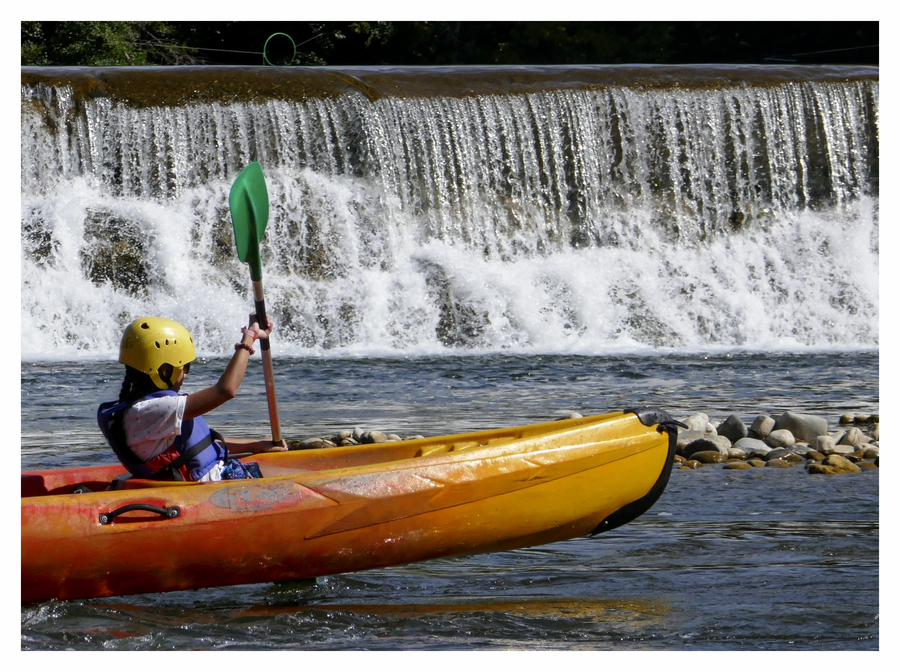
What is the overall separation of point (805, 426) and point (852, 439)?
276 millimetres

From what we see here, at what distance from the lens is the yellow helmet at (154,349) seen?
3.79 m

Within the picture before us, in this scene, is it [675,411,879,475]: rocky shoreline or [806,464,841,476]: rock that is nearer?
[806,464,841,476]: rock

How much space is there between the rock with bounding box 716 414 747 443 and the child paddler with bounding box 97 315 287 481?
327 centimetres

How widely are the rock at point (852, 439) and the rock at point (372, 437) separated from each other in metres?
2.43

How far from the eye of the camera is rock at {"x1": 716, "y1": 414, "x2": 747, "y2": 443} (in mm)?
6391

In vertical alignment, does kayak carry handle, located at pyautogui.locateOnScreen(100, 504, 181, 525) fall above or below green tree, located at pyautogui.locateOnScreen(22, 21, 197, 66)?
below

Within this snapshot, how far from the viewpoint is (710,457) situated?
5996mm

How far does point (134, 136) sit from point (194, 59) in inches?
346

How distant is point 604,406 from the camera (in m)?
7.77

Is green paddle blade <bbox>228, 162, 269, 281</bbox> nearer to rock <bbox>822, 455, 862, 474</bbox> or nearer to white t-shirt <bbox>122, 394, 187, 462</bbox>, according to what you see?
white t-shirt <bbox>122, 394, 187, 462</bbox>

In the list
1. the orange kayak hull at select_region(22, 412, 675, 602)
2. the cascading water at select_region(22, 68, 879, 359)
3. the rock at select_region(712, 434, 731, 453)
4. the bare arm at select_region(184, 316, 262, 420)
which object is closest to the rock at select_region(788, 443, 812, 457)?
the rock at select_region(712, 434, 731, 453)

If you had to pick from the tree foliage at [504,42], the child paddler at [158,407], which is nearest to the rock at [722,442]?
the child paddler at [158,407]

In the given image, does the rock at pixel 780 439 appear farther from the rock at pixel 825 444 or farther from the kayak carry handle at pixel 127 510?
the kayak carry handle at pixel 127 510

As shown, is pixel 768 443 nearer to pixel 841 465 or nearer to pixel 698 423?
pixel 698 423
